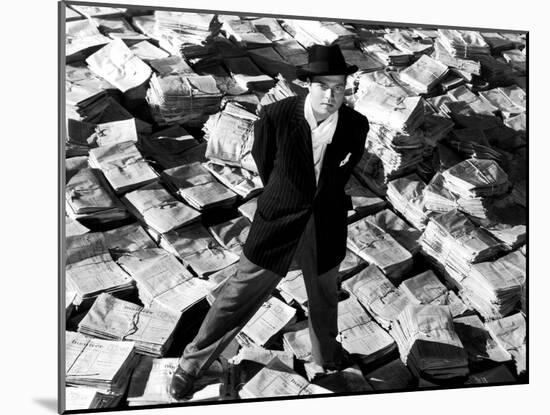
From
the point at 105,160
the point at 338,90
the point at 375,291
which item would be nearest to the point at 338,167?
the point at 338,90

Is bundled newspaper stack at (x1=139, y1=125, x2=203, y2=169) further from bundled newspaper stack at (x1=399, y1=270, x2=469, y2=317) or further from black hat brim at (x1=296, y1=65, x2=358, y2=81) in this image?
bundled newspaper stack at (x1=399, y1=270, x2=469, y2=317)

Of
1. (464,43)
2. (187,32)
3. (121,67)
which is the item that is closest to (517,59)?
(464,43)

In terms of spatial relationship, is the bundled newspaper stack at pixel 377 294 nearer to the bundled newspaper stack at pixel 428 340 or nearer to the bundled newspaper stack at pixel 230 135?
the bundled newspaper stack at pixel 428 340

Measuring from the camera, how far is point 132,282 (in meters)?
4.79

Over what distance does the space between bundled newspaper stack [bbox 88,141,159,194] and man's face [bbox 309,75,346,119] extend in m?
0.88

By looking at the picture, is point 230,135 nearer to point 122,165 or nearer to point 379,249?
point 122,165

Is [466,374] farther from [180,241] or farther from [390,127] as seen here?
[180,241]

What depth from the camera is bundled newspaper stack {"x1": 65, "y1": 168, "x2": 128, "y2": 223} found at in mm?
4680

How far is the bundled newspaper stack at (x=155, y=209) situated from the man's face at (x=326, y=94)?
0.86 m

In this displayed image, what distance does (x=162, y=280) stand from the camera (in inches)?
189

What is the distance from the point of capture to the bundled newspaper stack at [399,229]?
5176mm

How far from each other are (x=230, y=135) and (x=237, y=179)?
0.74 feet

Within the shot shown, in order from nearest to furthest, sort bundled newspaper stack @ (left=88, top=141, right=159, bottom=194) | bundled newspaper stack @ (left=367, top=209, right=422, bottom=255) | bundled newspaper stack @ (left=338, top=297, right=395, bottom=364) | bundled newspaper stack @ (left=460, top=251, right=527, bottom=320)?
bundled newspaper stack @ (left=88, top=141, right=159, bottom=194)
bundled newspaper stack @ (left=338, top=297, right=395, bottom=364)
bundled newspaper stack @ (left=367, top=209, right=422, bottom=255)
bundled newspaper stack @ (left=460, top=251, right=527, bottom=320)

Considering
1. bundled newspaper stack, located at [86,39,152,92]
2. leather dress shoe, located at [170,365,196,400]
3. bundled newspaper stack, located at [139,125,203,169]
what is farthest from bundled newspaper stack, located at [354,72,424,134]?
leather dress shoe, located at [170,365,196,400]
